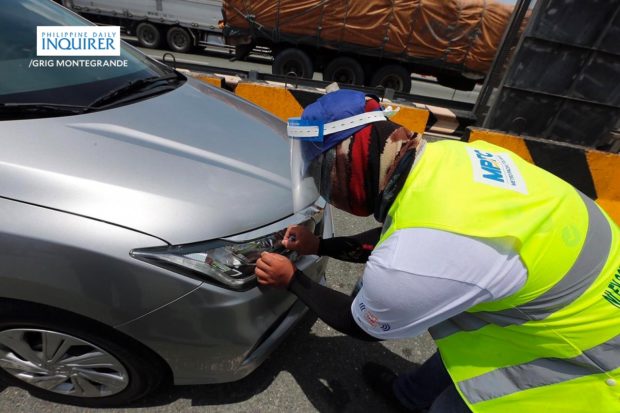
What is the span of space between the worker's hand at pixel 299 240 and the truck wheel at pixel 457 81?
10276 mm

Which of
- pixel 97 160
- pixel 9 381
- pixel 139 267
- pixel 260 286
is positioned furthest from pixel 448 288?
pixel 9 381

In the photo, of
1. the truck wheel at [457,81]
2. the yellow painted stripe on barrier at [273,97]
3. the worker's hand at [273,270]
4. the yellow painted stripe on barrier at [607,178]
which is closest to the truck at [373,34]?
the truck wheel at [457,81]

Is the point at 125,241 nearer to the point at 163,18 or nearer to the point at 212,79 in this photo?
the point at 212,79

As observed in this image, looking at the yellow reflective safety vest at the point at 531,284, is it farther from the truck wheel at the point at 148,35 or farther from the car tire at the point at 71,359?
the truck wheel at the point at 148,35

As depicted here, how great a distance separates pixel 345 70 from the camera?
967 centimetres

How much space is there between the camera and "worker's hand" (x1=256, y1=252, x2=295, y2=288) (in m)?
1.31

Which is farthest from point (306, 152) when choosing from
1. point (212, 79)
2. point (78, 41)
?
point (212, 79)

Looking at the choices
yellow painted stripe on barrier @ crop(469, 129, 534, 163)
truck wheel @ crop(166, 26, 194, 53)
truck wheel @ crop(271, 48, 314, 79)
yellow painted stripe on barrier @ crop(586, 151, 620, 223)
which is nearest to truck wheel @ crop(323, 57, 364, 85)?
truck wheel @ crop(271, 48, 314, 79)

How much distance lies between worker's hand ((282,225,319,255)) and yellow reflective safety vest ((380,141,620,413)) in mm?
509

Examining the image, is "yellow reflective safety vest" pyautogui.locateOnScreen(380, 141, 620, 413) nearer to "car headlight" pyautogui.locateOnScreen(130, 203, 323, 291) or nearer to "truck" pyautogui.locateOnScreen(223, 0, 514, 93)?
"car headlight" pyautogui.locateOnScreen(130, 203, 323, 291)

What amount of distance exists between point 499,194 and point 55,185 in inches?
53.5

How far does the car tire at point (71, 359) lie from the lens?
129 centimetres

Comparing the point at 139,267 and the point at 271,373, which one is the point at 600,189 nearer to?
the point at 271,373

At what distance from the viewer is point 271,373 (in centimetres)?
186
